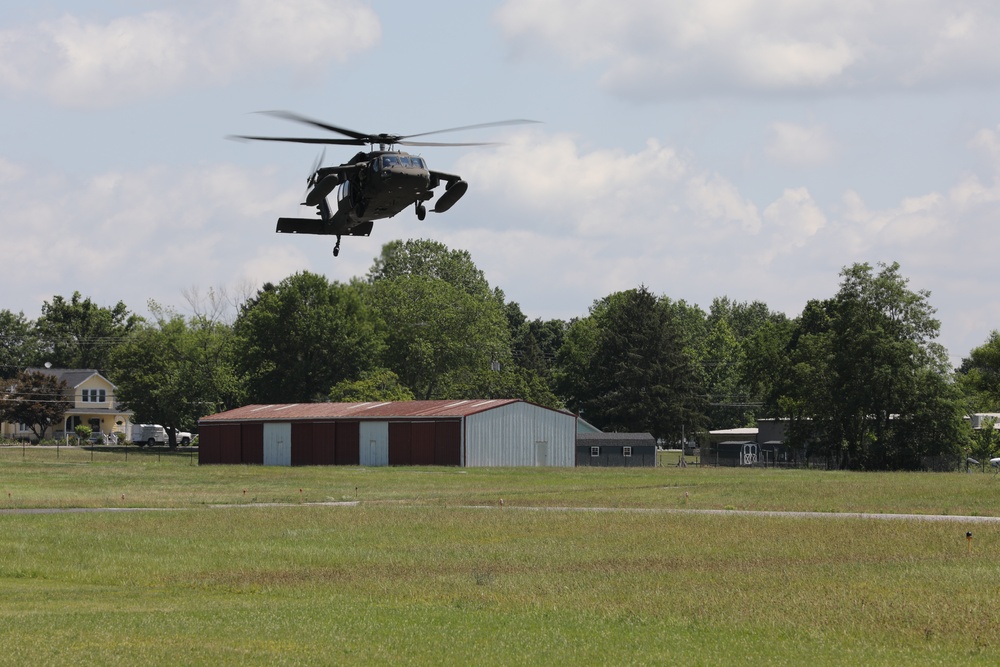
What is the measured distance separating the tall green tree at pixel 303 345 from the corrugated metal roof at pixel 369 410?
816 inches

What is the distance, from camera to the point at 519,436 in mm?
93000

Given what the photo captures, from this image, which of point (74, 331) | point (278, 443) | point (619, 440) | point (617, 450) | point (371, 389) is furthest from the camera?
point (74, 331)

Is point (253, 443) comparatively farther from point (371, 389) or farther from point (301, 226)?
point (301, 226)

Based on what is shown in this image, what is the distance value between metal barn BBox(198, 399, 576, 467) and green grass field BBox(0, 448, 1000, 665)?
119ft

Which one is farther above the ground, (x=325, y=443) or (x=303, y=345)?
(x=303, y=345)

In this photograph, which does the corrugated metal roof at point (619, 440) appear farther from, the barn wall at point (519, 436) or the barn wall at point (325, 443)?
the barn wall at point (325, 443)

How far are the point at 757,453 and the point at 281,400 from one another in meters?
46.5

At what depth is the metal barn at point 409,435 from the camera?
90.5m

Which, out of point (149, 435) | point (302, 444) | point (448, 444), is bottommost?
point (448, 444)

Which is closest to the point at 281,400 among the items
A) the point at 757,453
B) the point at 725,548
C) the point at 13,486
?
the point at 757,453

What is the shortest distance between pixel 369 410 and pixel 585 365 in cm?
5440

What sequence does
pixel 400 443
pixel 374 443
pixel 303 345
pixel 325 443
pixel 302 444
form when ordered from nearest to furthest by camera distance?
1. pixel 400 443
2. pixel 374 443
3. pixel 325 443
4. pixel 302 444
5. pixel 303 345

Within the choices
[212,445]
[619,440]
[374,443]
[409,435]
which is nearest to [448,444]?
[409,435]

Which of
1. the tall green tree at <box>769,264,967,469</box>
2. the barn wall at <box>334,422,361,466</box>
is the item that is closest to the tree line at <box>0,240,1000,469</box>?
the tall green tree at <box>769,264,967,469</box>
